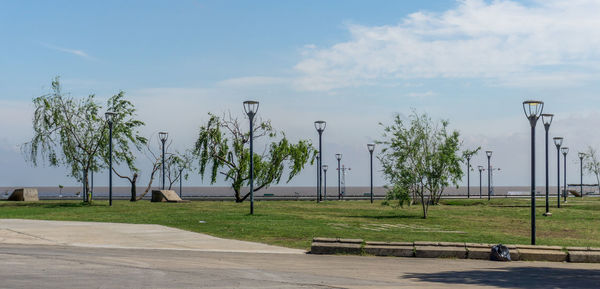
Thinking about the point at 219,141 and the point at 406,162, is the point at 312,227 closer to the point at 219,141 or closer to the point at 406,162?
the point at 406,162

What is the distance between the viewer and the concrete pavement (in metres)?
16.2

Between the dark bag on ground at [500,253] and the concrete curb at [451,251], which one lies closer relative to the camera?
the dark bag on ground at [500,253]

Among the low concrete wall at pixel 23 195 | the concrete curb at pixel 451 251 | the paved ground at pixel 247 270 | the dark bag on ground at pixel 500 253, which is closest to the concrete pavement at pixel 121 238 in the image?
the paved ground at pixel 247 270

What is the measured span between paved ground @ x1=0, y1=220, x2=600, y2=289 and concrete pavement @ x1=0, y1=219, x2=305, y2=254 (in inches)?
8.9

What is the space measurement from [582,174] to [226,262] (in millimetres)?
78633

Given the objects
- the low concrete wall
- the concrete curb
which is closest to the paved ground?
the concrete curb

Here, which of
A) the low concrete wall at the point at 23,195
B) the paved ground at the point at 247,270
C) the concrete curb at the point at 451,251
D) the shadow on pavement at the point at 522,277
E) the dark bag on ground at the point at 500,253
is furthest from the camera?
the low concrete wall at the point at 23,195

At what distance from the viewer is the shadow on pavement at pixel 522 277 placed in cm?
1102

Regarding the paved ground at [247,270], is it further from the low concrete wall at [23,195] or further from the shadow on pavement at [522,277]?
the low concrete wall at [23,195]

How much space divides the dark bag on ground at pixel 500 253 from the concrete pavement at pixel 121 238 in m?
4.60

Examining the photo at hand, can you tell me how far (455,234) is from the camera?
21.3 m

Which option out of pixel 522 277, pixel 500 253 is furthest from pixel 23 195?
pixel 522 277

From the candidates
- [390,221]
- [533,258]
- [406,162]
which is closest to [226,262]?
[533,258]

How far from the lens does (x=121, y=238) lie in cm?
1786
